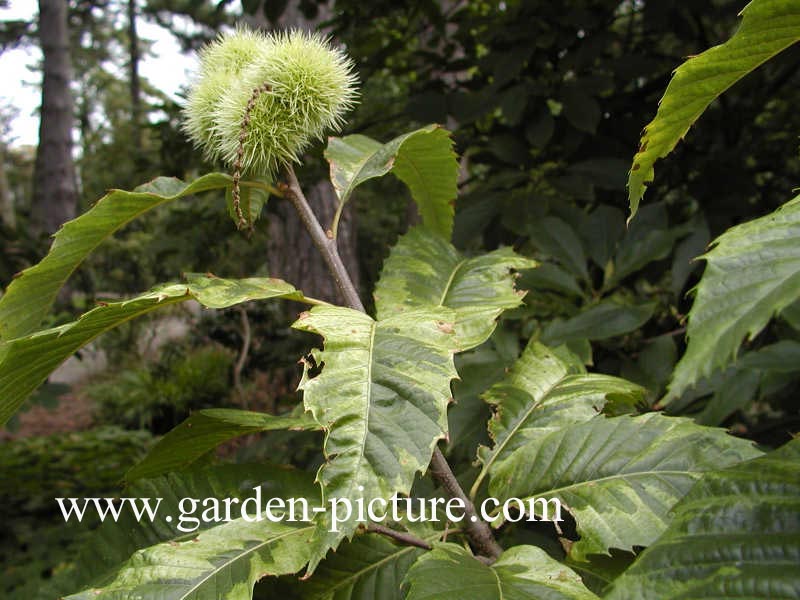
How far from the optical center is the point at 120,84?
23.6 meters

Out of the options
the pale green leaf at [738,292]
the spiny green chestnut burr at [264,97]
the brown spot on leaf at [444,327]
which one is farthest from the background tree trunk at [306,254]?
the pale green leaf at [738,292]

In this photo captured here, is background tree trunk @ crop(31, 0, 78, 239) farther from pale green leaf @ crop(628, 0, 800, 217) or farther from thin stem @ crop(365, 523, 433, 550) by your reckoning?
pale green leaf @ crop(628, 0, 800, 217)

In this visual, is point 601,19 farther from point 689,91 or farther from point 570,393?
point 689,91

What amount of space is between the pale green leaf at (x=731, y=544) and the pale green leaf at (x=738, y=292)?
0.49 ft

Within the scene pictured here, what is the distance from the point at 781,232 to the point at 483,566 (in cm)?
47

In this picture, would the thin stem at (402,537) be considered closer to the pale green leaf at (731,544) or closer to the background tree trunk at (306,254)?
the pale green leaf at (731,544)

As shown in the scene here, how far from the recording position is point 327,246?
89cm

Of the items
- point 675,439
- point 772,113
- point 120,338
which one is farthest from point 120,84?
point 675,439

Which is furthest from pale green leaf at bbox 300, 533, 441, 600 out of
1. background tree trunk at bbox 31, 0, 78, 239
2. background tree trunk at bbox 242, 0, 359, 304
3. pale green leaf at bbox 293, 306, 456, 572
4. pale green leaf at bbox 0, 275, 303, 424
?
background tree trunk at bbox 31, 0, 78, 239

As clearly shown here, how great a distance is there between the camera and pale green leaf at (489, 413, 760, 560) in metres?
0.75

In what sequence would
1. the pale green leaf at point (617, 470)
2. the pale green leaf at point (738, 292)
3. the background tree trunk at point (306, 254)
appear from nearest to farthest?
the pale green leaf at point (738, 292) → the pale green leaf at point (617, 470) → the background tree trunk at point (306, 254)

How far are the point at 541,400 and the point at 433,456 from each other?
27 cm

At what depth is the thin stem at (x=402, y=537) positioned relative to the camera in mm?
800

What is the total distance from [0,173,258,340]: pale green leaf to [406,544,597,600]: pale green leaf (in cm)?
54
